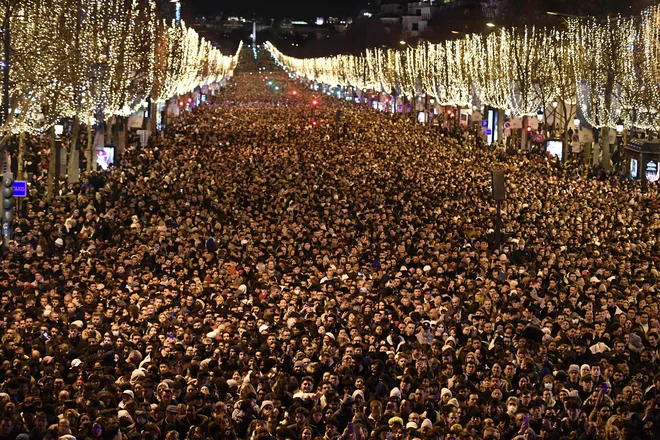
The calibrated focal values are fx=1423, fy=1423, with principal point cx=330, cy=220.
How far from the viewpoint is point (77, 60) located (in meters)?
42.7

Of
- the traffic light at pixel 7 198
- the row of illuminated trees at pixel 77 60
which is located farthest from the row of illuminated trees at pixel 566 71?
the traffic light at pixel 7 198

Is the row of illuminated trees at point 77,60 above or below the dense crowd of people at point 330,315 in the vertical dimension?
above

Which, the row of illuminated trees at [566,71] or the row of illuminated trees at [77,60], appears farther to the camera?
the row of illuminated trees at [566,71]

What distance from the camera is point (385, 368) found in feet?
50.9

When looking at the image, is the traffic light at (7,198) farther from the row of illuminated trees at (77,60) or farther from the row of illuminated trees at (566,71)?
the row of illuminated trees at (566,71)

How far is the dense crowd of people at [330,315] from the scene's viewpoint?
13297 mm

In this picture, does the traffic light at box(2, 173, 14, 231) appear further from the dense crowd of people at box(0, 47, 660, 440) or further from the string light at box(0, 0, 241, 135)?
the string light at box(0, 0, 241, 135)

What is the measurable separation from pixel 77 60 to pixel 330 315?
26.6 meters

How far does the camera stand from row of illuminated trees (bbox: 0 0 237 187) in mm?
34406

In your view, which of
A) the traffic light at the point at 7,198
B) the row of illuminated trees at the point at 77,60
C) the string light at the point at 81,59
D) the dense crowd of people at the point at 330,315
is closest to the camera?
the dense crowd of people at the point at 330,315

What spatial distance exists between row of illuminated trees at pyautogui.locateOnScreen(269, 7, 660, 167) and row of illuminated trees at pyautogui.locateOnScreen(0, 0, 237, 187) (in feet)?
51.6

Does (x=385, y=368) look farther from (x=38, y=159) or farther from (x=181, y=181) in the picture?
(x=38, y=159)

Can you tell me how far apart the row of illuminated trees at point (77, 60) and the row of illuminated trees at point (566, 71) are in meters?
15.7

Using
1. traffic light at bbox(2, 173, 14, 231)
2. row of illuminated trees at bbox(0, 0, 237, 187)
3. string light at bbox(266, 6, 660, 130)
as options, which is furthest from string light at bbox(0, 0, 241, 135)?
string light at bbox(266, 6, 660, 130)
